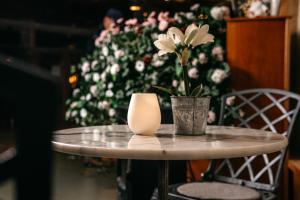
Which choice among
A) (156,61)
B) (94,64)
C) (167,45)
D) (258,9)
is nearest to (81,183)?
(94,64)

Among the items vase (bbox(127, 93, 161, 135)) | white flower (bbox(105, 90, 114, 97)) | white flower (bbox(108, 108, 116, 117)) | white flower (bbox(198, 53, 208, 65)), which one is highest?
white flower (bbox(198, 53, 208, 65))

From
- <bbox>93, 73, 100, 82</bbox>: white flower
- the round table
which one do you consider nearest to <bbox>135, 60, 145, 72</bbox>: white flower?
<bbox>93, 73, 100, 82</bbox>: white flower

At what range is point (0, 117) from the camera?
443mm

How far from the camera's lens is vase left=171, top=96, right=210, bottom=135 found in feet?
5.38

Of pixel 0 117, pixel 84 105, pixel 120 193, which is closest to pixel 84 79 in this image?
pixel 84 105

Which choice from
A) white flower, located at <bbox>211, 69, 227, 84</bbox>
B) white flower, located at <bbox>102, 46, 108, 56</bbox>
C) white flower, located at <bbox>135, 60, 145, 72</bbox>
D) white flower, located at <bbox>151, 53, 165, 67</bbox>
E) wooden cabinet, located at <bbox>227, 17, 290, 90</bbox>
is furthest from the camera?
white flower, located at <bbox>102, 46, 108, 56</bbox>

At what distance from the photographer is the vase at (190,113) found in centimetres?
164

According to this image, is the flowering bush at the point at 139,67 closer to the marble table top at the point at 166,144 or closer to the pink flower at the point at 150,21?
the pink flower at the point at 150,21

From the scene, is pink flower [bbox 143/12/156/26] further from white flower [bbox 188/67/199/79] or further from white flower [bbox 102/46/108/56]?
white flower [bbox 188/67/199/79]

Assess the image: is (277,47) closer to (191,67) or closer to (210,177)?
(191,67)

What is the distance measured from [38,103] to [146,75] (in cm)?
347

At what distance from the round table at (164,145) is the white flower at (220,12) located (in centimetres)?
185

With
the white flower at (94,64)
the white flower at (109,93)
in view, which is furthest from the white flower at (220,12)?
the white flower at (94,64)

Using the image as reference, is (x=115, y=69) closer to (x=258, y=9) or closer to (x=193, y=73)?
(x=193, y=73)
